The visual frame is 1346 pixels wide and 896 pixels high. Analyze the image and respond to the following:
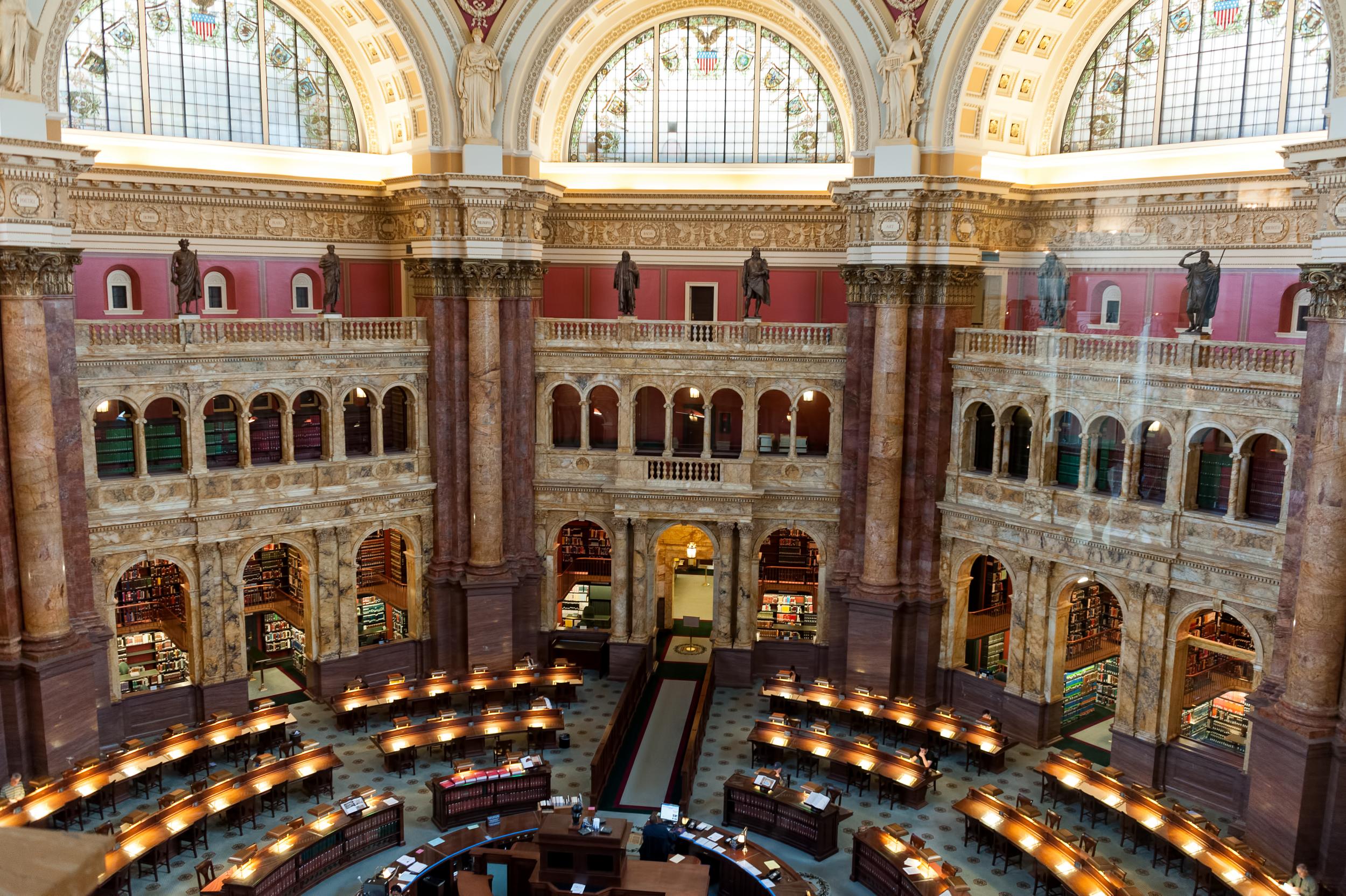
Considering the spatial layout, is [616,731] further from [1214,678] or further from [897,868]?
[1214,678]

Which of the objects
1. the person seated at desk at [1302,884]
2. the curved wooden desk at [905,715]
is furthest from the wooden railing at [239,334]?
the person seated at desk at [1302,884]

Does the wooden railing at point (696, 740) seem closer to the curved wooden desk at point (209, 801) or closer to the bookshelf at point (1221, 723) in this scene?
the curved wooden desk at point (209, 801)

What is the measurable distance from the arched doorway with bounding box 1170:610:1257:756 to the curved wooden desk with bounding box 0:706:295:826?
21450 mm

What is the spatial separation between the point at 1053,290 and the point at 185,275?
22.0 metres

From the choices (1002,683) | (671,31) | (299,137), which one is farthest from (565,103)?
(1002,683)

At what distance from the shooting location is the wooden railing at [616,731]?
80.3ft

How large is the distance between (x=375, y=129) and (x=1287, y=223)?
24424mm

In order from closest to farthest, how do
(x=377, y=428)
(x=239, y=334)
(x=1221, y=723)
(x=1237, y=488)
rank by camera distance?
1. (x=1237, y=488)
2. (x=1221, y=723)
3. (x=239, y=334)
4. (x=377, y=428)

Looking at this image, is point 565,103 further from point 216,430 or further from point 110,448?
A: point 110,448

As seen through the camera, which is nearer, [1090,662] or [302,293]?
[1090,662]

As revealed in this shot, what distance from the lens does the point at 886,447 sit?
97.2ft

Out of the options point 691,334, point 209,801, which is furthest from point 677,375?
point 209,801

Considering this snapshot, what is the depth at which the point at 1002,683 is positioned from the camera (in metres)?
29.1

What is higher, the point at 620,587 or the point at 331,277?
the point at 331,277
